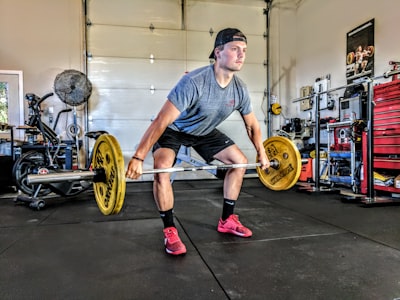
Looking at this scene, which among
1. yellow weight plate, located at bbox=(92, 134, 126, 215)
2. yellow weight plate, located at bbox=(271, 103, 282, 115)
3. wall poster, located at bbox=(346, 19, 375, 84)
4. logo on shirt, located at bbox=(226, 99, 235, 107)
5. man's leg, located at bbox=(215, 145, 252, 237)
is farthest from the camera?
yellow weight plate, located at bbox=(271, 103, 282, 115)

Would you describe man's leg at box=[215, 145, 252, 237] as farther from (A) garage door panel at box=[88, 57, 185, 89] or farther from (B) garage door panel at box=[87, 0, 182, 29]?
(B) garage door panel at box=[87, 0, 182, 29]

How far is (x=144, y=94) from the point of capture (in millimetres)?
5391

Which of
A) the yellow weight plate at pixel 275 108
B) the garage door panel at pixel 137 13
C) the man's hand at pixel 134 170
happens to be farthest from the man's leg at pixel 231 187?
the garage door panel at pixel 137 13

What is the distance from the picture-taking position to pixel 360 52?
427cm

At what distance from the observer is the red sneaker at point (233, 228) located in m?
1.91

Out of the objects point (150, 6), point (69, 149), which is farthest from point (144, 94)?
point (69, 149)

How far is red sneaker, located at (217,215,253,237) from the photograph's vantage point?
6.28 feet

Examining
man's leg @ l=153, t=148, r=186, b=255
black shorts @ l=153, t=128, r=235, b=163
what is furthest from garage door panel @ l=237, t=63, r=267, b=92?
man's leg @ l=153, t=148, r=186, b=255

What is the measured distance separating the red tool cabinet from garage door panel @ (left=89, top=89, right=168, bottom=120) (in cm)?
341

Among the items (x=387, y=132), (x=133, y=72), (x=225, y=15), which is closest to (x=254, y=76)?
(x=225, y=15)

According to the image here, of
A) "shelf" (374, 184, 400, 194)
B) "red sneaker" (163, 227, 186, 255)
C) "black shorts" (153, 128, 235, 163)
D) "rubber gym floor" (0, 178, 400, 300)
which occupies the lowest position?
"rubber gym floor" (0, 178, 400, 300)

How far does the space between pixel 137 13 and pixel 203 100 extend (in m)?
4.35

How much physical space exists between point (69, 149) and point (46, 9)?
9.18ft

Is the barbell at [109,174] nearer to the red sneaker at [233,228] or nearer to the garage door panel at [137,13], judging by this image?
the red sneaker at [233,228]
